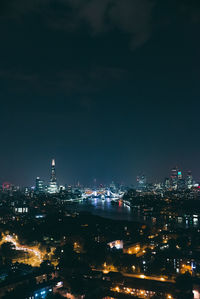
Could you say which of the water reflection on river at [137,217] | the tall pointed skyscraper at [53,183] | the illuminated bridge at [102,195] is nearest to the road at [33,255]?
the water reflection on river at [137,217]

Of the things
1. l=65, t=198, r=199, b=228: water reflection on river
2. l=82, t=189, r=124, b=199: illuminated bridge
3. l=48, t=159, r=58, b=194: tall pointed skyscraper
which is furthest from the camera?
l=48, t=159, r=58, b=194: tall pointed skyscraper

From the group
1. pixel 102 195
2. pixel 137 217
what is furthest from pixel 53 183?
pixel 137 217

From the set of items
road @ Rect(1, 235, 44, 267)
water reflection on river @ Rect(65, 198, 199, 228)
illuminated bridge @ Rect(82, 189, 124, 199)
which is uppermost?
illuminated bridge @ Rect(82, 189, 124, 199)

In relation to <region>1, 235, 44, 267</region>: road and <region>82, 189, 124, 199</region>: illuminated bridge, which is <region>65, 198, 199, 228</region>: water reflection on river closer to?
<region>1, 235, 44, 267</region>: road

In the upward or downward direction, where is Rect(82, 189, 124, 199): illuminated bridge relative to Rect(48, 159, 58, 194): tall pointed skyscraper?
downward

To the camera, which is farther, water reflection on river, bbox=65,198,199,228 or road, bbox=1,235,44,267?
water reflection on river, bbox=65,198,199,228

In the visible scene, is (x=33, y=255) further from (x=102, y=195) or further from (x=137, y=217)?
(x=102, y=195)

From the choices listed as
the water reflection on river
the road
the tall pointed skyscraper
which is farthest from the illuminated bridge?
the road

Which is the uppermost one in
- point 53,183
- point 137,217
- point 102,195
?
point 53,183

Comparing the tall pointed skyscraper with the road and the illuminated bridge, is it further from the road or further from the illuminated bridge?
the road

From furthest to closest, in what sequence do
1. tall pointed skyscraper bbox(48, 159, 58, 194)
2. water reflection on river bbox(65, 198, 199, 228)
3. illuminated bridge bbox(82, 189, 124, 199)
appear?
tall pointed skyscraper bbox(48, 159, 58, 194) → illuminated bridge bbox(82, 189, 124, 199) → water reflection on river bbox(65, 198, 199, 228)

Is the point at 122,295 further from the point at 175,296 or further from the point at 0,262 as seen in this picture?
the point at 0,262

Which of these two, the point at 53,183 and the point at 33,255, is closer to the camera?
the point at 33,255

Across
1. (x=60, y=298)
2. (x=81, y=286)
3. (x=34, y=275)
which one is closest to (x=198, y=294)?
(x=81, y=286)
